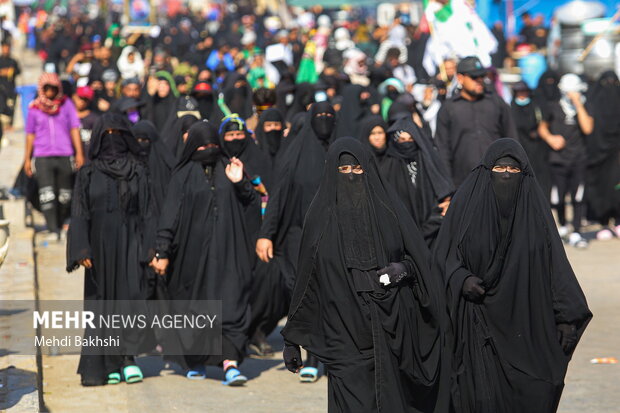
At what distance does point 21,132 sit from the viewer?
24328 millimetres

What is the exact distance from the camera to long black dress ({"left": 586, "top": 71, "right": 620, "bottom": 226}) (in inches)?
540

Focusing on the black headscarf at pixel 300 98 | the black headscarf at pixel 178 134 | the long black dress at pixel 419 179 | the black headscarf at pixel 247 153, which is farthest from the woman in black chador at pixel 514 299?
the black headscarf at pixel 300 98

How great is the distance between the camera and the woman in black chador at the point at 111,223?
802 cm

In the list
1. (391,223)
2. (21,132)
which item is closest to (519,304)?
(391,223)

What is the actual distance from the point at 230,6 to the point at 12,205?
30448 mm

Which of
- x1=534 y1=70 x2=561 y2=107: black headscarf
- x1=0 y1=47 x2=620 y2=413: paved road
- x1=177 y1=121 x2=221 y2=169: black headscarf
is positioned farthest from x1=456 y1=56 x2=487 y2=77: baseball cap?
x1=534 y1=70 x2=561 y2=107: black headscarf

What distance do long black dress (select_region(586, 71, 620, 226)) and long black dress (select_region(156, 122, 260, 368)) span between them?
6.19 m

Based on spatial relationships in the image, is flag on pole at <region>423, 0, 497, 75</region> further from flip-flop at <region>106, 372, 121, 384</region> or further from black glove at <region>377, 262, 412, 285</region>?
black glove at <region>377, 262, 412, 285</region>

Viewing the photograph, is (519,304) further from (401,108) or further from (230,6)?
(230,6)

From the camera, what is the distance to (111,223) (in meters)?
8.12

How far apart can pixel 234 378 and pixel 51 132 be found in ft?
18.4

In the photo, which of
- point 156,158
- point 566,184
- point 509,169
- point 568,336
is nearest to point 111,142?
point 156,158

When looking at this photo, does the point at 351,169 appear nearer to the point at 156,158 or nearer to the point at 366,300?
the point at 366,300

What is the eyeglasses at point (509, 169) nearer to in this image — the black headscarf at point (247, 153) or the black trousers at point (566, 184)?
the black headscarf at point (247, 153)
